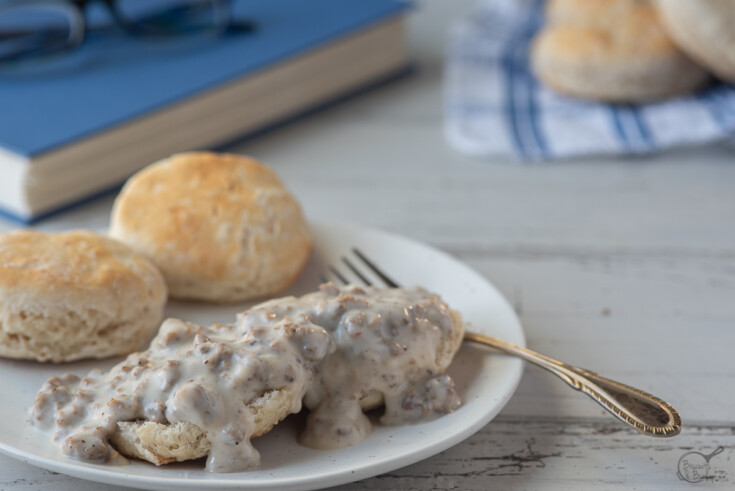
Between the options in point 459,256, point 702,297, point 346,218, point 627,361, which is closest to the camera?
point 627,361

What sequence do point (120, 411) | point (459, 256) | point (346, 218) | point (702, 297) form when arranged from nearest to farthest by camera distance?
point (120, 411)
point (702, 297)
point (459, 256)
point (346, 218)

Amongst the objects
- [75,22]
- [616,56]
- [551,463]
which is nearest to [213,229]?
[551,463]

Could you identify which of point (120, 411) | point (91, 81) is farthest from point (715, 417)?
point (91, 81)

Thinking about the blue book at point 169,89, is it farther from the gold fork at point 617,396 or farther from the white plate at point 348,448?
the gold fork at point 617,396

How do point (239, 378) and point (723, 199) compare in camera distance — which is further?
point (723, 199)

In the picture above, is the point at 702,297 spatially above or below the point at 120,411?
below

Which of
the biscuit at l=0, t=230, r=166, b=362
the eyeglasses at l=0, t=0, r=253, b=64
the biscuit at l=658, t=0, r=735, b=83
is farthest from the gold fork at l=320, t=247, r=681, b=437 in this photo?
the eyeglasses at l=0, t=0, r=253, b=64

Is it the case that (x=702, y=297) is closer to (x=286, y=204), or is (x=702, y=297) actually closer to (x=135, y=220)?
(x=286, y=204)
